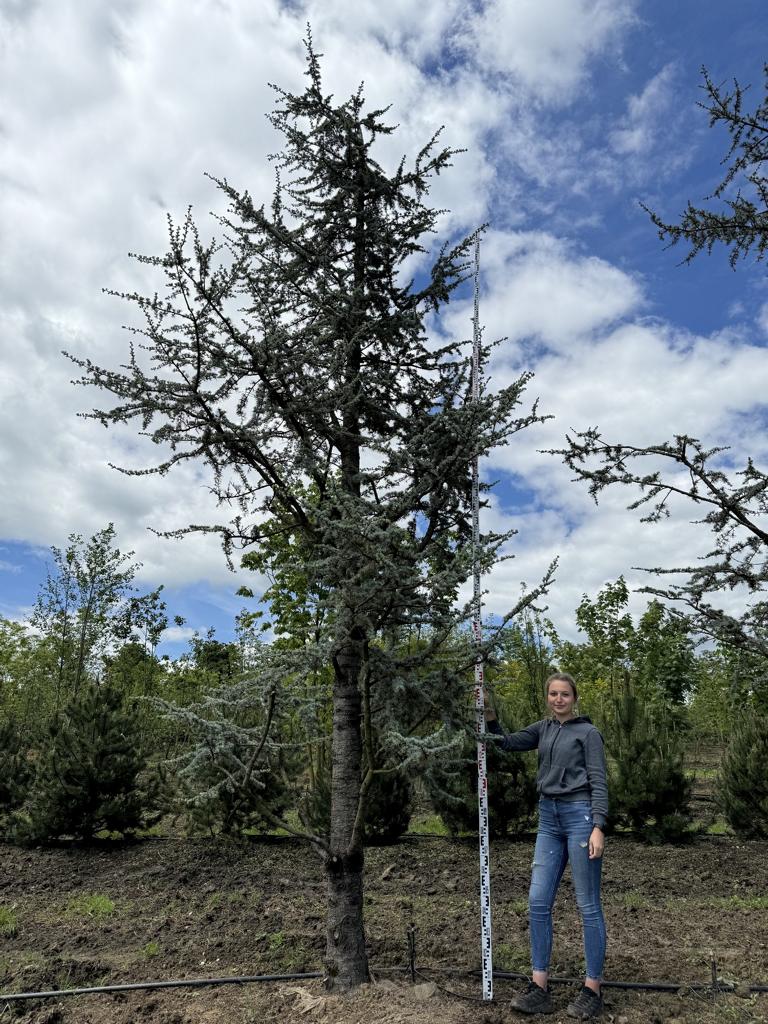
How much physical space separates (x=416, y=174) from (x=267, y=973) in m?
5.55

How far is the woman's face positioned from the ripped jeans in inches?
19.2

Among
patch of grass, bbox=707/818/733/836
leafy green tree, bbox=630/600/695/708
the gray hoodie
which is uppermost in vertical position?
leafy green tree, bbox=630/600/695/708

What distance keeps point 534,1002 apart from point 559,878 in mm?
616

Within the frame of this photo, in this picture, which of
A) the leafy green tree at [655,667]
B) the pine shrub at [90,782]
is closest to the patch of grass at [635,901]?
the pine shrub at [90,782]

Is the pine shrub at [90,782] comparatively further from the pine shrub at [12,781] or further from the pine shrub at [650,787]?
the pine shrub at [650,787]

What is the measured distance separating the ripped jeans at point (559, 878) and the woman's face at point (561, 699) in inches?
19.2

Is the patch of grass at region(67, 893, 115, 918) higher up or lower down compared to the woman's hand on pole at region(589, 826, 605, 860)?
lower down

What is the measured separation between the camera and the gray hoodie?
3.88 metres

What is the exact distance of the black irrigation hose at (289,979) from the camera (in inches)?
164

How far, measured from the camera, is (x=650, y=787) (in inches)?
343

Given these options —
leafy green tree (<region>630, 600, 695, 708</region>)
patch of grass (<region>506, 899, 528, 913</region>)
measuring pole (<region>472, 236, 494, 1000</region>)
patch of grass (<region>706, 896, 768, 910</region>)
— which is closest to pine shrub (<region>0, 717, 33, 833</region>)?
patch of grass (<region>506, 899, 528, 913</region>)

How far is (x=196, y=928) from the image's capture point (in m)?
5.68

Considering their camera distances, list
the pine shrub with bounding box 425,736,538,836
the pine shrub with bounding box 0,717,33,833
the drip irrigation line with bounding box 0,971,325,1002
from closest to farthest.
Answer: the drip irrigation line with bounding box 0,971,325,1002
the pine shrub with bounding box 425,736,538,836
the pine shrub with bounding box 0,717,33,833

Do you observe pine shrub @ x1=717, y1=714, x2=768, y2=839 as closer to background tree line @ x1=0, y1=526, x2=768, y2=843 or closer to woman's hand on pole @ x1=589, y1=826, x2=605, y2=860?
background tree line @ x1=0, y1=526, x2=768, y2=843
